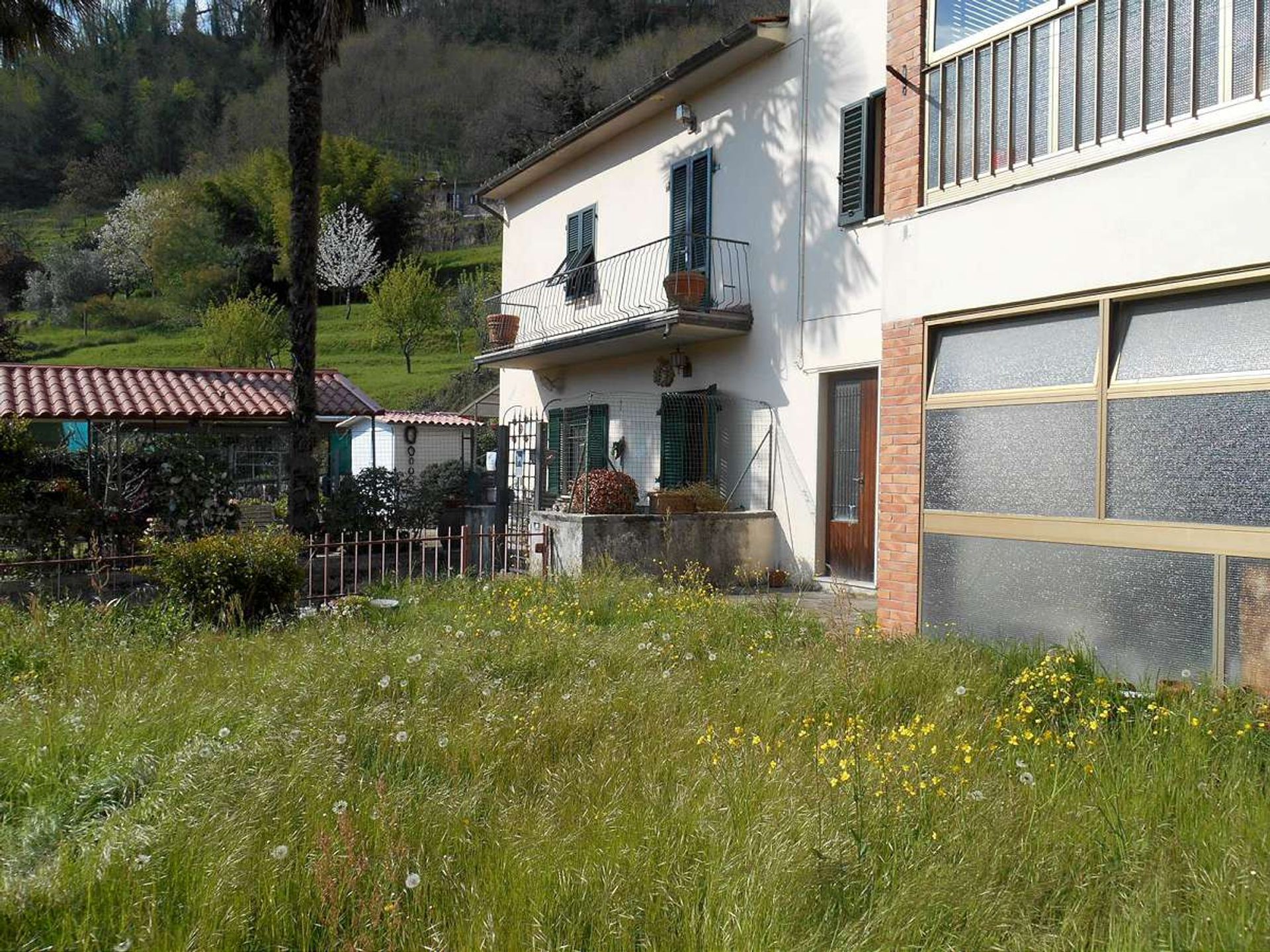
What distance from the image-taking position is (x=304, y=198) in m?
12.1

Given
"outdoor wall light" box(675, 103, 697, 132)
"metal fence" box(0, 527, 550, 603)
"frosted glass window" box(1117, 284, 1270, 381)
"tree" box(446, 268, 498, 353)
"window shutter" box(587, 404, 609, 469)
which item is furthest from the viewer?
"tree" box(446, 268, 498, 353)

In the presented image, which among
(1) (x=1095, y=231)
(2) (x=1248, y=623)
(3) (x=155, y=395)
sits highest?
(1) (x=1095, y=231)

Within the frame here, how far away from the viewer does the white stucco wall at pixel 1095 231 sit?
177 inches

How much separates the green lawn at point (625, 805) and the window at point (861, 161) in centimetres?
637

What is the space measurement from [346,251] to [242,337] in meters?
16.1

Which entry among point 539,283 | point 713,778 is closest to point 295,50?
point 539,283

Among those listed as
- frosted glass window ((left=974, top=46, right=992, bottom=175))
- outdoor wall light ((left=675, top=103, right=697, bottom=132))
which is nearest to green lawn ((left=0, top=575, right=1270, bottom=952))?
frosted glass window ((left=974, top=46, right=992, bottom=175))

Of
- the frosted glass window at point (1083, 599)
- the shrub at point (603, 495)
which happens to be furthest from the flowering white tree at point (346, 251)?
the frosted glass window at point (1083, 599)

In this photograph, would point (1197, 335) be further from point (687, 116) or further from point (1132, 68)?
point (687, 116)

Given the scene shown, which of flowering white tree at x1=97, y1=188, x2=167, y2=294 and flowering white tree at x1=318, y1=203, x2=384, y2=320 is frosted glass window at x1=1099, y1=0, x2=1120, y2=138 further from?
flowering white tree at x1=97, y1=188, x2=167, y2=294

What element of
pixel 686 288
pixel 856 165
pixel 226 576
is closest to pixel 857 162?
pixel 856 165

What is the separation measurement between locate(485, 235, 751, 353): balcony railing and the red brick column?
18.2 feet

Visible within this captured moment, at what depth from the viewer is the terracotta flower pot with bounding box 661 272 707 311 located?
38.9 ft

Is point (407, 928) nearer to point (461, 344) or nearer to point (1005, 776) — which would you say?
point (1005, 776)
